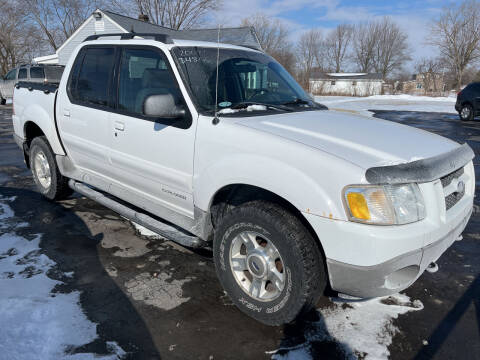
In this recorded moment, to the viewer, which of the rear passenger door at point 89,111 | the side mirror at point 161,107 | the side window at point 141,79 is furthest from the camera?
the rear passenger door at point 89,111

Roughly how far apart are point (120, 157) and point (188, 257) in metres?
1.17

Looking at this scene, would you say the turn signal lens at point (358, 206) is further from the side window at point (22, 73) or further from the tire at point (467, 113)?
the side window at point (22, 73)

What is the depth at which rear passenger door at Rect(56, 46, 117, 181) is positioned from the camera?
3.73 meters

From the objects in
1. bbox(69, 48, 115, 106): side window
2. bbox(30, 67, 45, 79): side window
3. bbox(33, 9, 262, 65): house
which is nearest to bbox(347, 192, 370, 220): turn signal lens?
bbox(69, 48, 115, 106): side window

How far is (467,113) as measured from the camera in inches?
656

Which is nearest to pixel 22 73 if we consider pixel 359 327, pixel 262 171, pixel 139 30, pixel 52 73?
pixel 52 73

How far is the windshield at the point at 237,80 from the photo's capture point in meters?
3.05

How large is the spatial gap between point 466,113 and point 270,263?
17.7 metres

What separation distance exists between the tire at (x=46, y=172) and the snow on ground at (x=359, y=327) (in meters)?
3.65

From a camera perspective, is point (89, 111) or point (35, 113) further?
point (35, 113)

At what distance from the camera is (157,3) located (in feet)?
130

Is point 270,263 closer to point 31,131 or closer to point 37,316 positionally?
point 37,316

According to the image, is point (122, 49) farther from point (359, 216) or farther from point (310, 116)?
point (359, 216)

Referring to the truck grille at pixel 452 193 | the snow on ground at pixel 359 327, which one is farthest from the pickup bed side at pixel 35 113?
the truck grille at pixel 452 193
